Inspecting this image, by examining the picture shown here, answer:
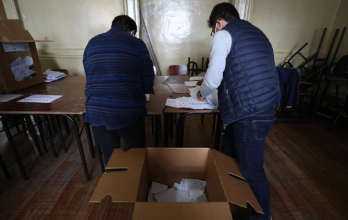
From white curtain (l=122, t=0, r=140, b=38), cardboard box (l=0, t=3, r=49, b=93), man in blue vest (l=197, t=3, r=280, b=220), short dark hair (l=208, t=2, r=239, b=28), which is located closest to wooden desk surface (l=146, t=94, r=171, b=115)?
man in blue vest (l=197, t=3, r=280, b=220)

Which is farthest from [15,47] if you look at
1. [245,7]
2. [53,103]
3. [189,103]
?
[245,7]

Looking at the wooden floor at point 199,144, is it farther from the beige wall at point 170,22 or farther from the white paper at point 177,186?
the beige wall at point 170,22

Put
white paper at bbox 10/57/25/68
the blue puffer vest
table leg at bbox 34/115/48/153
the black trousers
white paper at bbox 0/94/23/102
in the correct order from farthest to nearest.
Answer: table leg at bbox 34/115/48/153, white paper at bbox 10/57/25/68, white paper at bbox 0/94/23/102, the black trousers, the blue puffer vest

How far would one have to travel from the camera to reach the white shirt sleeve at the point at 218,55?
92cm

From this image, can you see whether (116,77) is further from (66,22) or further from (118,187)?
(66,22)

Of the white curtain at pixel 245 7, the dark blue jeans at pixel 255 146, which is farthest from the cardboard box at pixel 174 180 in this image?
the white curtain at pixel 245 7

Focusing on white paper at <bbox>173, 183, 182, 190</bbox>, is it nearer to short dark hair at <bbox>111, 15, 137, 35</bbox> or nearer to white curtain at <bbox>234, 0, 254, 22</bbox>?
short dark hair at <bbox>111, 15, 137, 35</bbox>

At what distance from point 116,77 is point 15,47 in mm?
1296

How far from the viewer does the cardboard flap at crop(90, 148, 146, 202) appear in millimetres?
522

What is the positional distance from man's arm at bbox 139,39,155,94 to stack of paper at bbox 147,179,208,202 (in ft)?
2.09

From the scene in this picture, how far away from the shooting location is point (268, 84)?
37.2 inches

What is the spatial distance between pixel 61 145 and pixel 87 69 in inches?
58.0

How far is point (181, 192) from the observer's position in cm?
82

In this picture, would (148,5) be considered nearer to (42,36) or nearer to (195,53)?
(195,53)
